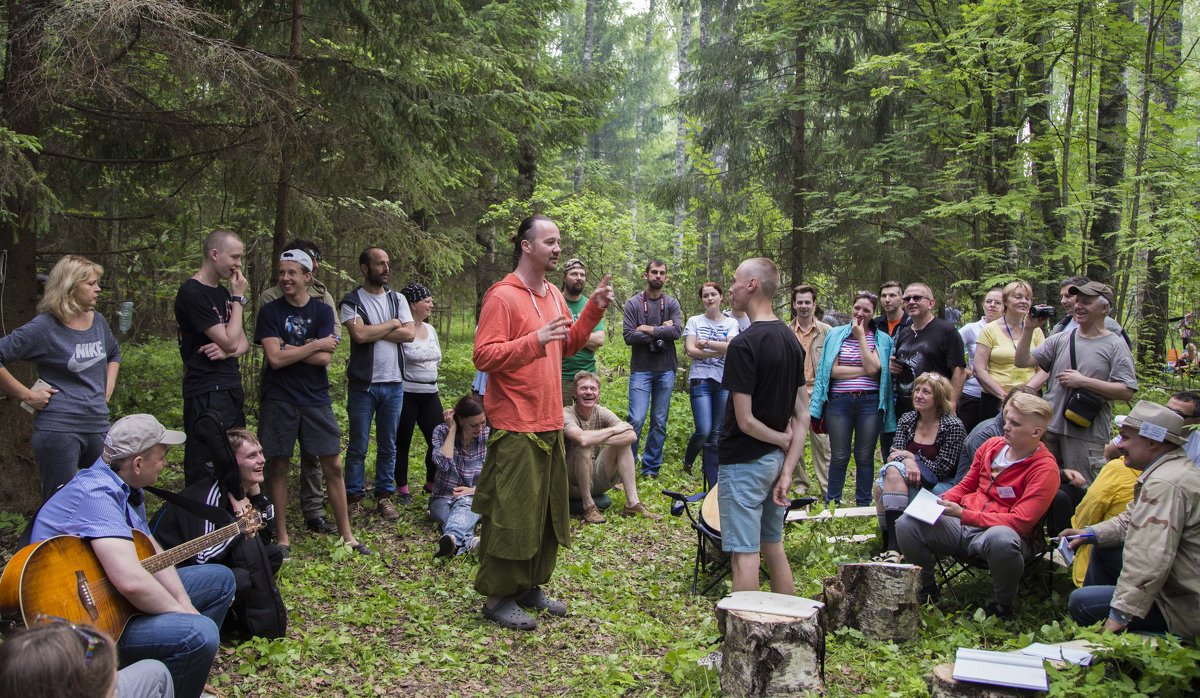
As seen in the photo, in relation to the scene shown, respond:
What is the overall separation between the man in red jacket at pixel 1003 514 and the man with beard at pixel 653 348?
353cm

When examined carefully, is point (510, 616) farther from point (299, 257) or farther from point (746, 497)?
point (299, 257)

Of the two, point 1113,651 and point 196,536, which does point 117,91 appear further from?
point 1113,651

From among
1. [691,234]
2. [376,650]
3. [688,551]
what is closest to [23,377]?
[376,650]

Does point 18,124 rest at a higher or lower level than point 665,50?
lower

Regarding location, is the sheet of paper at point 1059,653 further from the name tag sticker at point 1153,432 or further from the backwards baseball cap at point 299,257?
the backwards baseball cap at point 299,257

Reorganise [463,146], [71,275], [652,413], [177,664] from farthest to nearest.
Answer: [652,413]
[463,146]
[71,275]
[177,664]

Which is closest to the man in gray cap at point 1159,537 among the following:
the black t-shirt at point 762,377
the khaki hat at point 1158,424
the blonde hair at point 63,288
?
the khaki hat at point 1158,424

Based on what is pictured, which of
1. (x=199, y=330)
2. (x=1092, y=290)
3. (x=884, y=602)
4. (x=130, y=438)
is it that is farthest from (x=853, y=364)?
(x=130, y=438)

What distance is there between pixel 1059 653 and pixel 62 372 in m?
5.48

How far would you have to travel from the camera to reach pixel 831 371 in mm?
7184

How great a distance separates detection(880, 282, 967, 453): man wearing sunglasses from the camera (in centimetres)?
658

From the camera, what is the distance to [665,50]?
30.9m

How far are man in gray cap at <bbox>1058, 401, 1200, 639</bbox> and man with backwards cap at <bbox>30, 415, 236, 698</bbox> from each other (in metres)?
4.00

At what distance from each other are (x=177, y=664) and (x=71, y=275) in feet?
8.68
